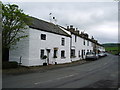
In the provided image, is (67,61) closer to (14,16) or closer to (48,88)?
(14,16)

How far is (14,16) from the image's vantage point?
53.8 ft

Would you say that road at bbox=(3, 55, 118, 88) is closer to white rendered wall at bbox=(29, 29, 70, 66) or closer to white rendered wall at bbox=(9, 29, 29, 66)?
white rendered wall at bbox=(9, 29, 29, 66)

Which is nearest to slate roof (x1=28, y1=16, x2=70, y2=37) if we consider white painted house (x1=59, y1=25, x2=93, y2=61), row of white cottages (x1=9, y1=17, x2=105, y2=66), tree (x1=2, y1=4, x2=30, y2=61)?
row of white cottages (x1=9, y1=17, x2=105, y2=66)

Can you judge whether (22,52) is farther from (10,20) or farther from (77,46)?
(77,46)

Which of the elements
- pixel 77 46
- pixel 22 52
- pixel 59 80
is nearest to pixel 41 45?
pixel 22 52

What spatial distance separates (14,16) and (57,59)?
1103 centimetres

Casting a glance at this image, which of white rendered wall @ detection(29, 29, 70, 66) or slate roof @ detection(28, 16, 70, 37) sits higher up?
slate roof @ detection(28, 16, 70, 37)

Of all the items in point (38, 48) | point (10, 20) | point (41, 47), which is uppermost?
point (10, 20)

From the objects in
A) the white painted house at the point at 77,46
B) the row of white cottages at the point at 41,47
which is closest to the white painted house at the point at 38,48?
the row of white cottages at the point at 41,47

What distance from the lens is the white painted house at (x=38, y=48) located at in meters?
19.4

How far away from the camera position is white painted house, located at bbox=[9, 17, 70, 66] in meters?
19.4

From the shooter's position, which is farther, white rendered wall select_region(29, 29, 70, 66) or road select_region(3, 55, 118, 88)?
white rendered wall select_region(29, 29, 70, 66)

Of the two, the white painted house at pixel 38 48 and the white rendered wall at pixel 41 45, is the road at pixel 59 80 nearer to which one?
the white painted house at pixel 38 48

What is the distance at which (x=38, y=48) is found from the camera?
20641 mm
